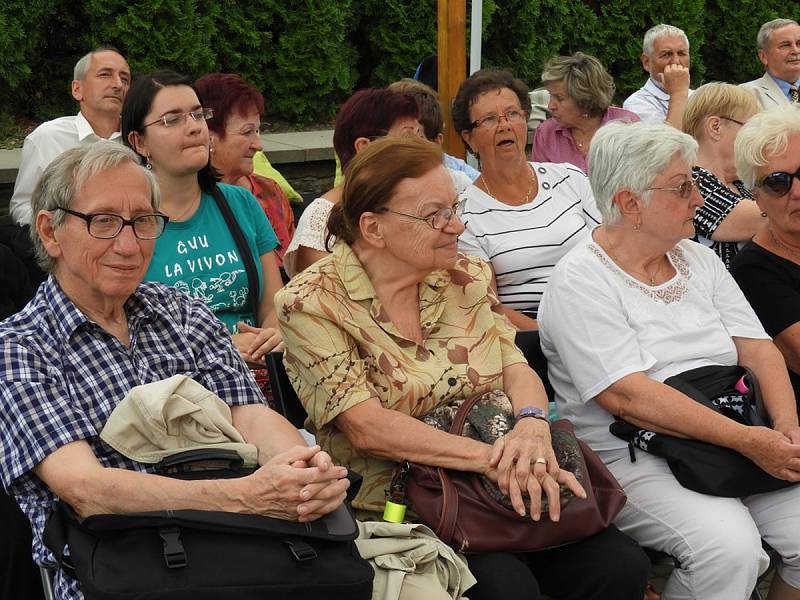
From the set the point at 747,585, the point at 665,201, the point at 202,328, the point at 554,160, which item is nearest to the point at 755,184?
the point at 665,201

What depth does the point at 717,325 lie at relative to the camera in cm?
334

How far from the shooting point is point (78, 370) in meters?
2.46

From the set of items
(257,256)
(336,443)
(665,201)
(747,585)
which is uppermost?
(665,201)

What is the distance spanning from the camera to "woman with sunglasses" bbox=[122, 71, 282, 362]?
3629 mm

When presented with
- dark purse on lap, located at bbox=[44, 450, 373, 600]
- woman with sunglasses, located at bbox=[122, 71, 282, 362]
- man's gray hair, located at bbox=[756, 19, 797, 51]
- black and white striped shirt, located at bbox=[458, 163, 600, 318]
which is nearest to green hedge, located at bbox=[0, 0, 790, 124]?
man's gray hair, located at bbox=[756, 19, 797, 51]

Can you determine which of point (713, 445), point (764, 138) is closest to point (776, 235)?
point (764, 138)

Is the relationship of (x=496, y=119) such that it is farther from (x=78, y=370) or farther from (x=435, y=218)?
(x=78, y=370)

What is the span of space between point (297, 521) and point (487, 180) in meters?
2.47

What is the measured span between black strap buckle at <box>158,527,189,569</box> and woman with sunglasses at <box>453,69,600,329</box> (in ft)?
7.00

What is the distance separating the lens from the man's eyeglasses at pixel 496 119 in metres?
4.62

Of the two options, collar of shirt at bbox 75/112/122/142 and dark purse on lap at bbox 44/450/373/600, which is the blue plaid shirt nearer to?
dark purse on lap at bbox 44/450/373/600

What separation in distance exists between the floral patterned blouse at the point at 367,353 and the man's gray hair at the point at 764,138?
1.37 meters

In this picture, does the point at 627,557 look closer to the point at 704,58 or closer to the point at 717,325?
the point at 717,325

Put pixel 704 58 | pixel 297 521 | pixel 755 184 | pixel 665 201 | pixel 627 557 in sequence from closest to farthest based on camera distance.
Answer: pixel 297 521
pixel 627 557
pixel 665 201
pixel 755 184
pixel 704 58
